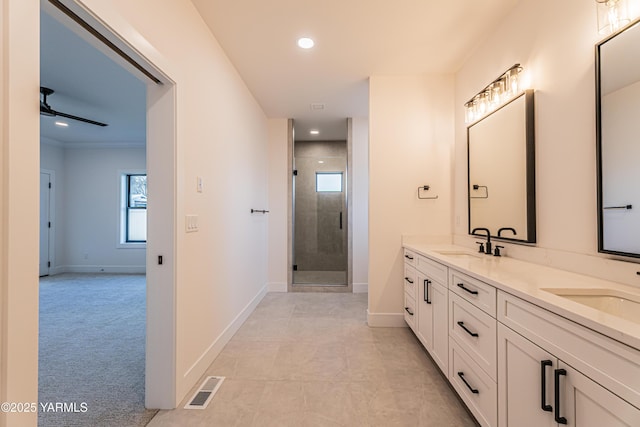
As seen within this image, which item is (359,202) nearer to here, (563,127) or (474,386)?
(563,127)

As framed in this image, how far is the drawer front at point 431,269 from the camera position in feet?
6.46

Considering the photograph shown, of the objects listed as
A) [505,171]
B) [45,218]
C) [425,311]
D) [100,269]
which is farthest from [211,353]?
[45,218]

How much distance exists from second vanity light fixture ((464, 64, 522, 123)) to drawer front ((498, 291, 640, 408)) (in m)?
1.61

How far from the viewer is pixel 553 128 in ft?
5.50

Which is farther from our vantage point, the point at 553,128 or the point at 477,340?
the point at 553,128

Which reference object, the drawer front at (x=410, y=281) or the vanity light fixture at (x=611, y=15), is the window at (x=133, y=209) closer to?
the drawer front at (x=410, y=281)

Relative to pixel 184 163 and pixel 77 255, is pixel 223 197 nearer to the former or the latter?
pixel 184 163

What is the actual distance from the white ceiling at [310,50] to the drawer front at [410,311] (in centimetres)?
231

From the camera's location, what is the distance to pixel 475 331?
1.51 metres

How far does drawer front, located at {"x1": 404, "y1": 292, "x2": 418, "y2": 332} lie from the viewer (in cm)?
259

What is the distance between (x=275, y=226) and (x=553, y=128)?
11.5 ft

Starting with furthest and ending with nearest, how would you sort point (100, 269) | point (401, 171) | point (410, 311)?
1. point (100, 269)
2. point (401, 171)
3. point (410, 311)

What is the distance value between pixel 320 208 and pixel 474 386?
3.82m

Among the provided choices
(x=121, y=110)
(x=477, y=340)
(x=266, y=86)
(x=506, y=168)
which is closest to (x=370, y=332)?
(x=477, y=340)
